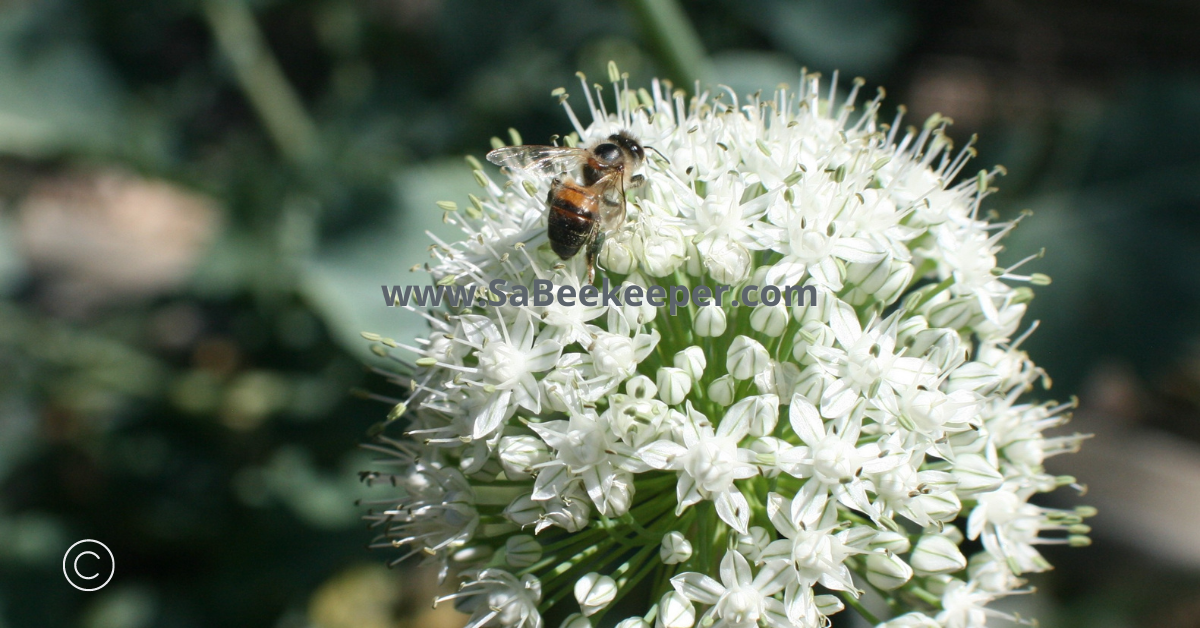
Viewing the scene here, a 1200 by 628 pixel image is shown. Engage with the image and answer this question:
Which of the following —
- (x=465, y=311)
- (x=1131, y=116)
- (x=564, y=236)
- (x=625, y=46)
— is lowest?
(x=465, y=311)

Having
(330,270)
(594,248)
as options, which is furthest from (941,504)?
(330,270)

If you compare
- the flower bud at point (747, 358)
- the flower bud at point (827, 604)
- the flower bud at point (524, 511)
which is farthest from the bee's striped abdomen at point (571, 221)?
the flower bud at point (827, 604)

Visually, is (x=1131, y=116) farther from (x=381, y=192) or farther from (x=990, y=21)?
(x=381, y=192)

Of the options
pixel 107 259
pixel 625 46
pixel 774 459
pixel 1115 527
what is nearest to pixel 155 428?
pixel 107 259

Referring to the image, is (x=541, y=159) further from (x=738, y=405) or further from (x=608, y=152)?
(x=738, y=405)

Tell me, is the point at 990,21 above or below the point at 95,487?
above

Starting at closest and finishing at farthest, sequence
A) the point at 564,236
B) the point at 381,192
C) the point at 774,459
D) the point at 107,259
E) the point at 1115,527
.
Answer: the point at 774,459
the point at 564,236
the point at 381,192
the point at 1115,527
the point at 107,259

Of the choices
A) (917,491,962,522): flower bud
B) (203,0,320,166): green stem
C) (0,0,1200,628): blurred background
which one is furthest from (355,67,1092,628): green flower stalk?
(203,0,320,166): green stem
